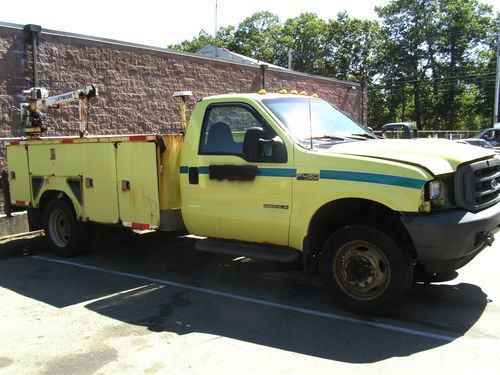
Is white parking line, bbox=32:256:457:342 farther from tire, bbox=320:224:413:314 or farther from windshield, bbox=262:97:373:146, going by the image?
windshield, bbox=262:97:373:146

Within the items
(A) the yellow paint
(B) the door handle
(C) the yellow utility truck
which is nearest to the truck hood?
(C) the yellow utility truck

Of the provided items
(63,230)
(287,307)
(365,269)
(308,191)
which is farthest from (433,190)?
(63,230)

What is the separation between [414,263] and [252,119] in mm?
2252

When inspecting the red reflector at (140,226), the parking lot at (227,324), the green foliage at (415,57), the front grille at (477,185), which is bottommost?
the parking lot at (227,324)

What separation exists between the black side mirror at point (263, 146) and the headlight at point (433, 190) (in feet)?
4.70

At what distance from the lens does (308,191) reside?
5.16 m

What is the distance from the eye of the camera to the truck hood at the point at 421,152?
4629 millimetres

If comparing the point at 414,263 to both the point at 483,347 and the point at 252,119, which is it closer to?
the point at 483,347

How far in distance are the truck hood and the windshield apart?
336 millimetres

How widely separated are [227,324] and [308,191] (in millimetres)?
1500

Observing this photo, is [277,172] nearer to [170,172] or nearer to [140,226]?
[170,172]

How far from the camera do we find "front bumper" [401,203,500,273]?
4459 mm

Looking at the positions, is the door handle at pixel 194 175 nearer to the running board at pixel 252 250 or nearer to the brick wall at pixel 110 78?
the running board at pixel 252 250

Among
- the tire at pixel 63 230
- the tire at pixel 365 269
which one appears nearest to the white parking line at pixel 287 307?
the tire at pixel 365 269
